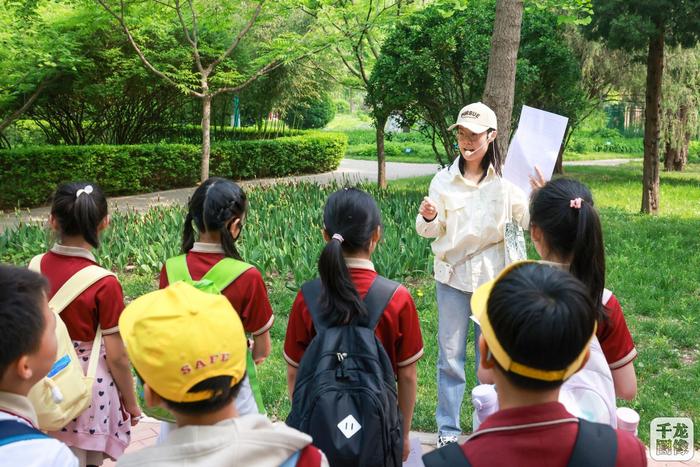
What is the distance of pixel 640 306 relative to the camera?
5961mm

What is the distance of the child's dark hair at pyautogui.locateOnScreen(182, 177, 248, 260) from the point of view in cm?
265

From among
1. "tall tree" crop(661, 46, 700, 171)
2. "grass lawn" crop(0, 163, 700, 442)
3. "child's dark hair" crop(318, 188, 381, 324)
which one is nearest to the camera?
"child's dark hair" crop(318, 188, 381, 324)

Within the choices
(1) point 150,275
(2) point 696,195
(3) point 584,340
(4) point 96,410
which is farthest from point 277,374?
(2) point 696,195

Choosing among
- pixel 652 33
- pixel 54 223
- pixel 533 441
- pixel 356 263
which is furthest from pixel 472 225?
pixel 652 33

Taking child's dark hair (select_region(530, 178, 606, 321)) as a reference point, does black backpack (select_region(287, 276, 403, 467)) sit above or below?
below

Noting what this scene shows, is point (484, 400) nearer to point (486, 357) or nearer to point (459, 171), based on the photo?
point (486, 357)

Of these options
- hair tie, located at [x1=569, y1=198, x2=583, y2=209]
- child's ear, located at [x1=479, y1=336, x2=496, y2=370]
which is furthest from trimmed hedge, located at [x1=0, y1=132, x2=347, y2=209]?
child's ear, located at [x1=479, y1=336, x2=496, y2=370]

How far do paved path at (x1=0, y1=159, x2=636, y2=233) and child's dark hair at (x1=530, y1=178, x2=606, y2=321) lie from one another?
746 cm

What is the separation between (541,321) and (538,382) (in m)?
0.15

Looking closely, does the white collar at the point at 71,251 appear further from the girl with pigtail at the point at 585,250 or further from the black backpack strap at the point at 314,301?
the girl with pigtail at the point at 585,250

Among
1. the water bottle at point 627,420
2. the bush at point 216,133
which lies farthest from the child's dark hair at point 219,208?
the bush at point 216,133

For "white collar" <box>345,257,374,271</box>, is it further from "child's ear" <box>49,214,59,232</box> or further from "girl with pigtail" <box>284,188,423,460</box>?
"child's ear" <box>49,214,59,232</box>

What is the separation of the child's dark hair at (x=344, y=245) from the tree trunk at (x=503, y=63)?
166 inches

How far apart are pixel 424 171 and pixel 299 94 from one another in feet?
14.7
